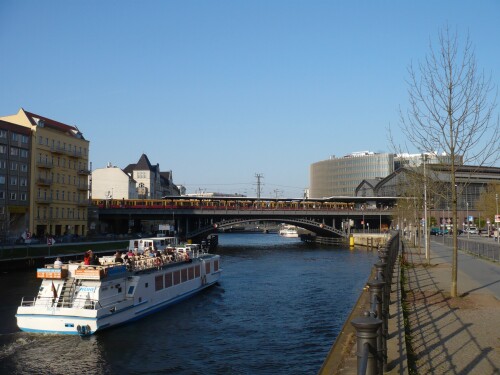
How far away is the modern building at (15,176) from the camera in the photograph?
75.4m

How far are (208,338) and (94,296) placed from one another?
6997 mm

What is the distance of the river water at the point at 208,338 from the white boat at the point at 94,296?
60 cm

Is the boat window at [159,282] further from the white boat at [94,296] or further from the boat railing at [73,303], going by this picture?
the boat railing at [73,303]

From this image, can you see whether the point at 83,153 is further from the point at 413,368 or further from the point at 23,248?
the point at 413,368

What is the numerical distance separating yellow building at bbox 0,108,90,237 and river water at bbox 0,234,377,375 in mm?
41409

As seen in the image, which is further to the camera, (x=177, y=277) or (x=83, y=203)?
(x=83, y=203)

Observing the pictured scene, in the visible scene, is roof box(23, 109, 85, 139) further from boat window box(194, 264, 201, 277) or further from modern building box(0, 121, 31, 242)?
boat window box(194, 264, 201, 277)

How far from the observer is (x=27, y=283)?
45281 mm

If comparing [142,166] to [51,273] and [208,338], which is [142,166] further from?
[208,338]

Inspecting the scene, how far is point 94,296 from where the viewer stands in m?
28.7

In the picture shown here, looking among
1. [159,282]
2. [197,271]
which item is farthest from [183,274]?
[159,282]

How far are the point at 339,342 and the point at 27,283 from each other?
38.3 metres

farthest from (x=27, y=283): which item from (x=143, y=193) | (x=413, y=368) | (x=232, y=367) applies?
(x=143, y=193)

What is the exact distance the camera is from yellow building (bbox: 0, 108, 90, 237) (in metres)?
81.9
